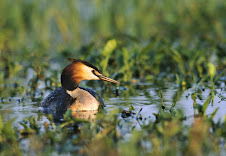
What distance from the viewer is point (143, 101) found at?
816cm

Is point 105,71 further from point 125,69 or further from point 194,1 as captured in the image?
point 194,1

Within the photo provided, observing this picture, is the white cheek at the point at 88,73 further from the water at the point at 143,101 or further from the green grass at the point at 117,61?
the green grass at the point at 117,61

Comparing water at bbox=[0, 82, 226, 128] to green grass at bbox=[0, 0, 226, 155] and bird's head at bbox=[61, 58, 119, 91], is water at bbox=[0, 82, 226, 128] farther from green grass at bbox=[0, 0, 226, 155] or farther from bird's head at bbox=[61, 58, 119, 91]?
bird's head at bbox=[61, 58, 119, 91]

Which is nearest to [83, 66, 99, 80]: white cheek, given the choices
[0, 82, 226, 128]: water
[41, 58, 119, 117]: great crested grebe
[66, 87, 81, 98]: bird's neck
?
[41, 58, 119, 117]: great crested grebe

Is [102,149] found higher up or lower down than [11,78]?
lower down

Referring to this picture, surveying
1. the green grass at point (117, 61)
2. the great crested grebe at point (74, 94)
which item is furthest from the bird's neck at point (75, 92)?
the green grass at point (117, 61)

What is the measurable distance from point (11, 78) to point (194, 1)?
22.1ft

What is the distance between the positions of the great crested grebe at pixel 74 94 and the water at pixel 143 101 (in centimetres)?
24

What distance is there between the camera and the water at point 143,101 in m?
7.31

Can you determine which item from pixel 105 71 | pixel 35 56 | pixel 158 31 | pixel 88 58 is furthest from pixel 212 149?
pixel 158 31

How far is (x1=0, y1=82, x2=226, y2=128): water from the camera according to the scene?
7.31 metres

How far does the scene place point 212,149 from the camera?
4.94 meters

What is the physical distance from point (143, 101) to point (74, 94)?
45.8 inches

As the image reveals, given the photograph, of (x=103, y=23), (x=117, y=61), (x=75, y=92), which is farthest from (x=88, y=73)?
(x=103, y=23)
